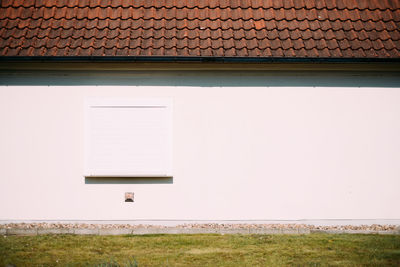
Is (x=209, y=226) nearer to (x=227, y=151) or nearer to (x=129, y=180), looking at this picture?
(x=227, y=151)

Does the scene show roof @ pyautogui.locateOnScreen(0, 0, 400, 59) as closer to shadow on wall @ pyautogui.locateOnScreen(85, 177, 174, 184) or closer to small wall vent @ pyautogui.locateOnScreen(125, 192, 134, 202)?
shadow on wall @ pyautogui.locateOnScreen(85, 177, 174, 184)

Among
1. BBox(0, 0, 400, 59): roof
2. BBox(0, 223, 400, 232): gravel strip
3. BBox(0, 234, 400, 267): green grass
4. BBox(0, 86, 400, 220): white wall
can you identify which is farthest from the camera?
BBox(0, 86, 400, 220): white wall

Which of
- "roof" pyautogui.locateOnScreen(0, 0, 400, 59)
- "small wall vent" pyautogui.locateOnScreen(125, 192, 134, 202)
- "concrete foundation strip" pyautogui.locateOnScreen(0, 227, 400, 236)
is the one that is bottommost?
"concrete foundation strip" pyautogui.locateOnScreen(0, 227, 400, 236)

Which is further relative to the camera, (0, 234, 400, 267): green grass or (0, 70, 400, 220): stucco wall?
(0, 70, 400, 220): stucco wall

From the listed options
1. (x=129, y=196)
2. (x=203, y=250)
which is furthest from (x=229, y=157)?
(x=203, y=250)

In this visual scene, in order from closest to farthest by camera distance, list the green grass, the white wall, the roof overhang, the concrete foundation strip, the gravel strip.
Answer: the green grass < the concrete foundation strip < the gravel strip < the roof overhang < the white wall

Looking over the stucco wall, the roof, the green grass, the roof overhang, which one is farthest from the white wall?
the green grass

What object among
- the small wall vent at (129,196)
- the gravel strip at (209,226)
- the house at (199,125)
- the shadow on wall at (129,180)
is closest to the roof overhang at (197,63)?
the house at (199,125)

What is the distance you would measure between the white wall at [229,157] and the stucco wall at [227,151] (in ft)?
0.07

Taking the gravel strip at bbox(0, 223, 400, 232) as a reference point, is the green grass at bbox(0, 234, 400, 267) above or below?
below

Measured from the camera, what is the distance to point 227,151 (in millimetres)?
9383

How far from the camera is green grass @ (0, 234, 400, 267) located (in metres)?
6.68

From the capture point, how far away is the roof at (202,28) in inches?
360

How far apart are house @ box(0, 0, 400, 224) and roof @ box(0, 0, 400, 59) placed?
38 millimetres
